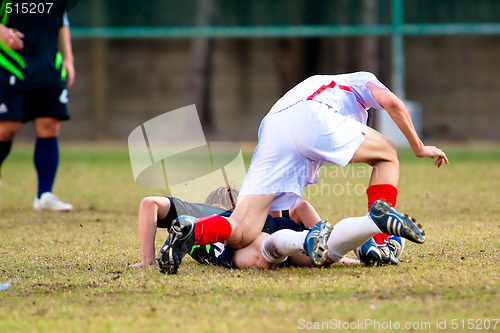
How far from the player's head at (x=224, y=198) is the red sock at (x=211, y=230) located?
1.47ft

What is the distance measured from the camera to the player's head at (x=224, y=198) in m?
3.60

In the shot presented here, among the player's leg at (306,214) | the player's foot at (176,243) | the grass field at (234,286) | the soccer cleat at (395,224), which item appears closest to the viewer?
the grass field at (234,286)

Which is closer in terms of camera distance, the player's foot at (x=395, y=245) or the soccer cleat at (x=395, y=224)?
the soccer cleat at (x=395, y=224)

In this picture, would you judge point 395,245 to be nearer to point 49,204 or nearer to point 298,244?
point 298,244

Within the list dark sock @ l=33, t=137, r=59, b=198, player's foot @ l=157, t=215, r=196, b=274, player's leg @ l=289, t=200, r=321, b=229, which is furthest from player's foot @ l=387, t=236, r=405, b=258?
dark sock @ l=33, t=137, r=59, b=198

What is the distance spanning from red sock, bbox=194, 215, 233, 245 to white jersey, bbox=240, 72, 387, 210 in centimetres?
19

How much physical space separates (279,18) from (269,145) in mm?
8220

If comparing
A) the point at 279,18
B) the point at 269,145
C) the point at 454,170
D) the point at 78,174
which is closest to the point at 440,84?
the point at 279,18

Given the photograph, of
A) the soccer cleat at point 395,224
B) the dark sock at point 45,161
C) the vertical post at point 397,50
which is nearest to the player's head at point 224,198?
the soccer cleat at point 395,224

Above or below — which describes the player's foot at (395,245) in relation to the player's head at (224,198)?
below

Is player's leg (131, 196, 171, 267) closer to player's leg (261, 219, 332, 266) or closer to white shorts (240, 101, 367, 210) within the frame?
white shorts (240, 101, 367, 210)

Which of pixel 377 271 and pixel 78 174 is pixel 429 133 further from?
pixel 377 271

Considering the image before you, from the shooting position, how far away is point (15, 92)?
17.7ft

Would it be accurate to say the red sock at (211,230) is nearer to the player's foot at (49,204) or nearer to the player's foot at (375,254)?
the player's foot at (375,254)
